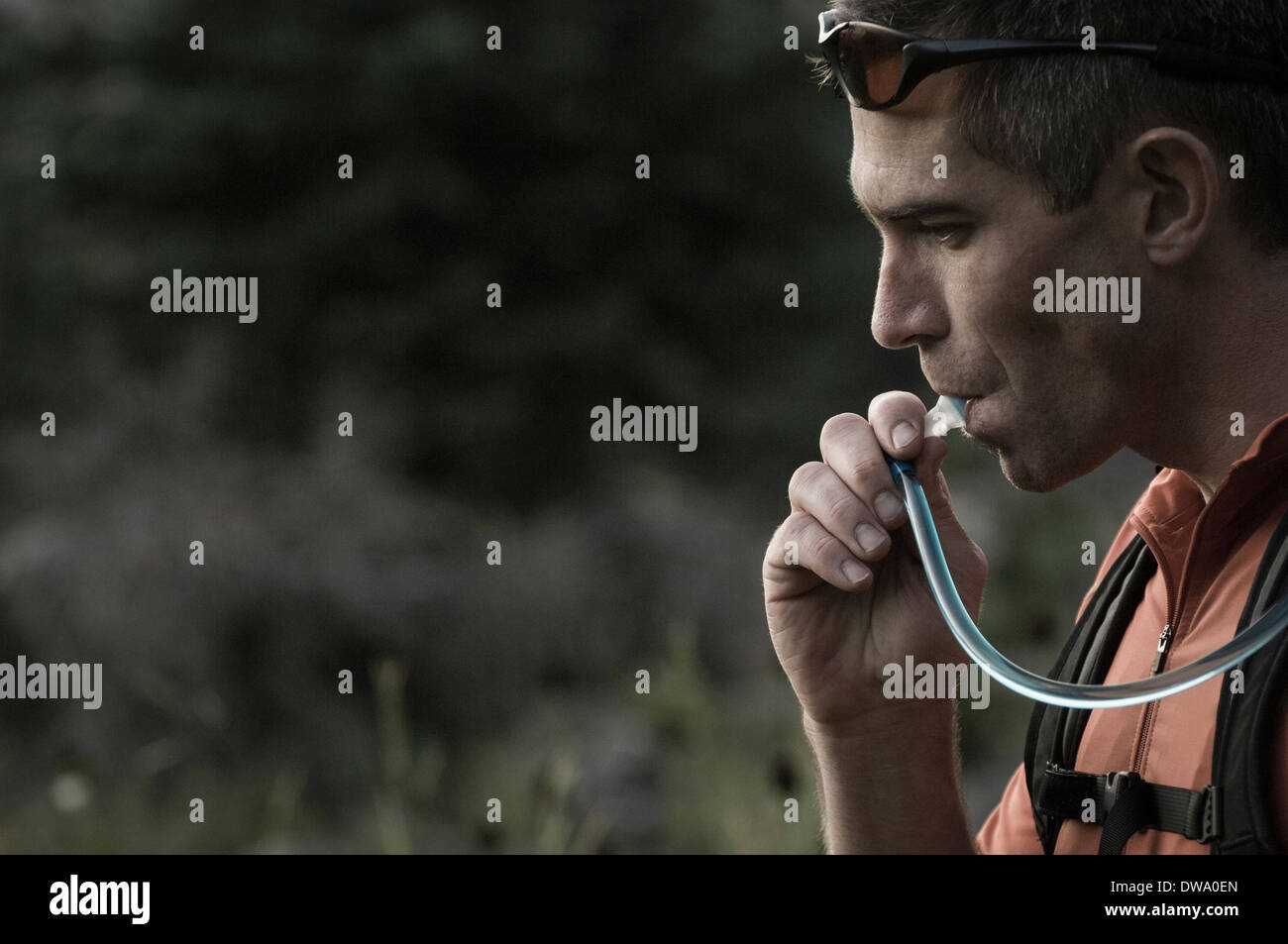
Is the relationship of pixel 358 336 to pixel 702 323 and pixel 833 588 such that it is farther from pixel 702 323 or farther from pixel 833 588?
pixel 833 588

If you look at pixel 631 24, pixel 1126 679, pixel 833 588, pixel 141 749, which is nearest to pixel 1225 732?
pixel 1126 679

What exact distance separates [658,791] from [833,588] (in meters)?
4.24

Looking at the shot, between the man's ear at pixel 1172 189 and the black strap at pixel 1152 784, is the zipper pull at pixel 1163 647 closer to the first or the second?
the black strap at pixel 1152 784

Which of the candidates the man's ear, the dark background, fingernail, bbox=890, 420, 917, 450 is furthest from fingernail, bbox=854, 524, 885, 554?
the dark background

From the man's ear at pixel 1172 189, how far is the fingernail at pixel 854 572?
55cm

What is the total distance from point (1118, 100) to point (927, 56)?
9.7 inches

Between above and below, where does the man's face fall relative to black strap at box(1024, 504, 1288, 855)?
above

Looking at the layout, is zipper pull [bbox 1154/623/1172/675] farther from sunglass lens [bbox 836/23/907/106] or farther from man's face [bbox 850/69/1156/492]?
sunglass lens [bbox 836/23/907/106]

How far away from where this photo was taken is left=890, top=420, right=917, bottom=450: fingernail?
6.13ft

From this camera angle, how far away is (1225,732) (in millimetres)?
1512

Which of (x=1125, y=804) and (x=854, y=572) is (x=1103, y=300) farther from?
(x=1125, y=804)

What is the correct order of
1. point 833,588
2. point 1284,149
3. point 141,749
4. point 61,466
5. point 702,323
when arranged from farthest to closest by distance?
point 702,323 → point 61,466 → point 141,749 → point 833,588 → point 1284,149

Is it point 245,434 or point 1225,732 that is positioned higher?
point 245,434

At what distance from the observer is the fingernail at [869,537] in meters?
1.83
